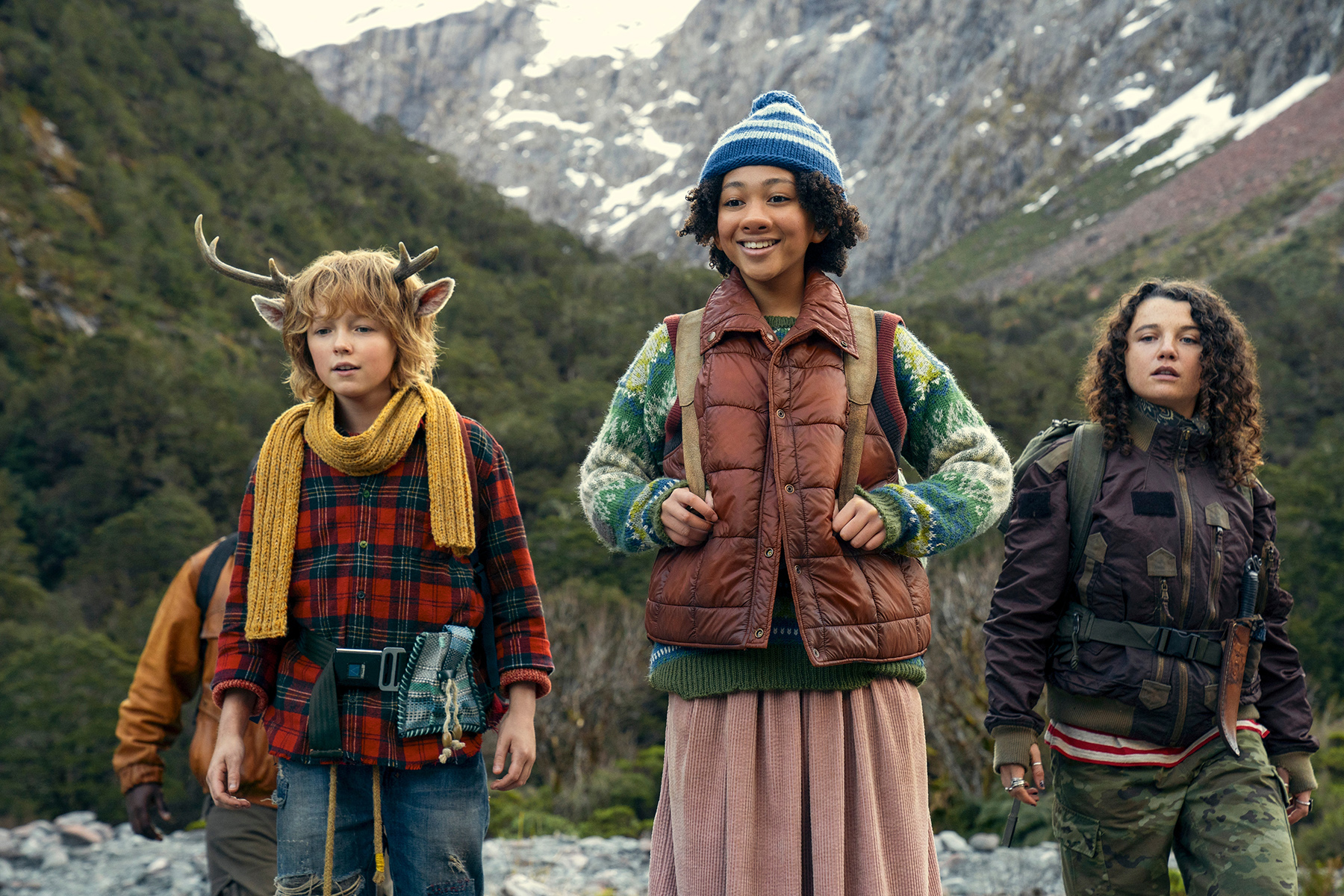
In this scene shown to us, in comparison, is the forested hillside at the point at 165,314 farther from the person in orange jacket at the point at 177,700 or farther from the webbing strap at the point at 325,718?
the webbing strap at the point at 325,718

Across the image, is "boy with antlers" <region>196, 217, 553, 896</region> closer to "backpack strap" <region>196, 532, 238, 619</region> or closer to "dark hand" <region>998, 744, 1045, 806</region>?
"backpack strap" <region>196, 532, 238, 619</region>

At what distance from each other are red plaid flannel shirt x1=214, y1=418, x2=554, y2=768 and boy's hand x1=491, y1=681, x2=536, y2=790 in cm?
3

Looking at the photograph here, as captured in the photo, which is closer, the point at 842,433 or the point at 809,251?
the point at 842,433

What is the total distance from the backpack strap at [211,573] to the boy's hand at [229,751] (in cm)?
102

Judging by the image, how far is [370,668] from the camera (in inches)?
102

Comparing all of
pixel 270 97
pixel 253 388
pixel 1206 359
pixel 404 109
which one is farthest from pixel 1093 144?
pixel 1206 359

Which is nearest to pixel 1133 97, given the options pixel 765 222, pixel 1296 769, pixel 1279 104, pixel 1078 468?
pixel 1279 104

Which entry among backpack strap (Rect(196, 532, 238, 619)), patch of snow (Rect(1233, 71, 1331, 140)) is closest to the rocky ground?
backpack strap (Rect(196, 532, 238, 619))

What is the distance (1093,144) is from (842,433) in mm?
108015

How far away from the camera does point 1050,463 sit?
123 inches

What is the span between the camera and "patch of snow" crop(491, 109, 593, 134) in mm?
164625

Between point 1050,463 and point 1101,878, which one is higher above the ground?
point 1050,463

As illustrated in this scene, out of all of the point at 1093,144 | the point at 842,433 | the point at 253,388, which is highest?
the point at 1093,144

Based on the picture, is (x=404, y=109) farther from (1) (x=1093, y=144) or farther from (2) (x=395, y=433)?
(2) (x=395, y=433)
